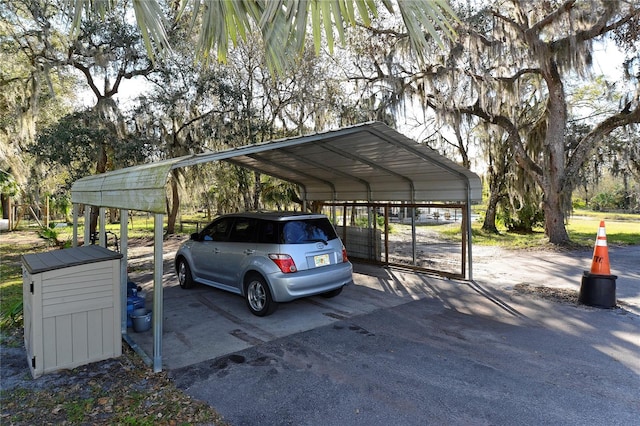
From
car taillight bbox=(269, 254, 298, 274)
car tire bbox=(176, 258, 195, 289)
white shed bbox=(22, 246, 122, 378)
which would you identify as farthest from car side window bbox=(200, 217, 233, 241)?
white shed bbox=(22, 246, 122, 378)

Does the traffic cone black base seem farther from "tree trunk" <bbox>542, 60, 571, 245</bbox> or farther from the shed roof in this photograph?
"tree trunk" <bbox>542, 60, 571, 245</bbox>

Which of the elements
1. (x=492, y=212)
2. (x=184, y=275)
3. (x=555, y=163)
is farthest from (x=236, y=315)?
(x=492, y=212)

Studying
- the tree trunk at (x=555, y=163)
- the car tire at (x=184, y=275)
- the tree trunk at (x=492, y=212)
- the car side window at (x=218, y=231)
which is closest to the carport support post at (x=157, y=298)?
the car side window at (x=218, y=231)

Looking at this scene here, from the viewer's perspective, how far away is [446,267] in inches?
363

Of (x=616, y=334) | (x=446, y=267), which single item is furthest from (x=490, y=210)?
(x=616, y=334)

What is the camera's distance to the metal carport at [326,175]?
12.4 feet

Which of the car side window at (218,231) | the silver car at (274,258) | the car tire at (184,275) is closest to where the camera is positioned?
the silver car at (274,258)

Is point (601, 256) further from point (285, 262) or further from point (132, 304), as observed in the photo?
point (132, 304)

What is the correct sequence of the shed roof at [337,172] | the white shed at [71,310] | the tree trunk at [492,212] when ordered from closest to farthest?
the white shed at [71,310], the shed roof at [337,172], the tree trunk at [492,212]

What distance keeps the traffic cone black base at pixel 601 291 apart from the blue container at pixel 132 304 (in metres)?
6.80

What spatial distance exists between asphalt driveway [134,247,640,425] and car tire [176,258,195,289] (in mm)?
239

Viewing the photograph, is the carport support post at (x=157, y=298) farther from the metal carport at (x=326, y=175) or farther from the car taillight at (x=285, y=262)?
the car taillight at (x=285, y=262)

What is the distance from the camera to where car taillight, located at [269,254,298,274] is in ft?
17.0

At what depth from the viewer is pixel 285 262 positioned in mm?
5176
